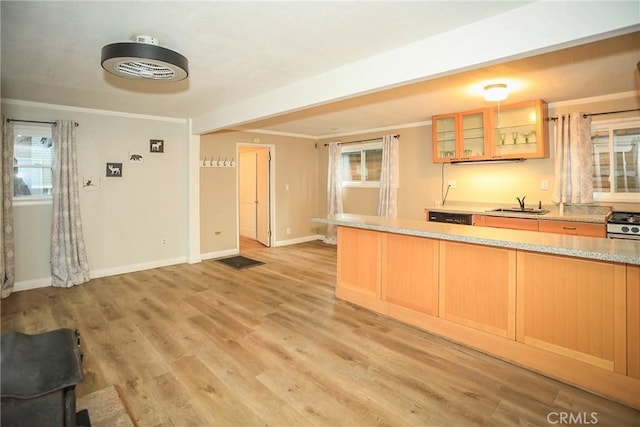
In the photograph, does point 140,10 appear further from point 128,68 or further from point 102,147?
point 102,147

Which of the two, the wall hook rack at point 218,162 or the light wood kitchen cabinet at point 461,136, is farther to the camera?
the wall hook rack at point 218,162

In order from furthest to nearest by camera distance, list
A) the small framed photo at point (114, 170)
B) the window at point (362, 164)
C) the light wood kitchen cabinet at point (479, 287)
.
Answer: the window at point (362, 164)
the small framed photo at point (114, 170)
the light wood kitchen cabinet at point (479, 287)

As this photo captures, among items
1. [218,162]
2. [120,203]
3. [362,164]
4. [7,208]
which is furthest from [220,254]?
[362,164]


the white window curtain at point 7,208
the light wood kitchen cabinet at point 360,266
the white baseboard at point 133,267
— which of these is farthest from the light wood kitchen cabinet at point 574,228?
the white window curtain at point 7,208

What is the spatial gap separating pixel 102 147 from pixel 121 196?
73 centimetres

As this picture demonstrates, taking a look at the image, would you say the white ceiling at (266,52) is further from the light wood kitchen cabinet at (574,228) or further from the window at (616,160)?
the light wood kitchen cabinet at (574,228)

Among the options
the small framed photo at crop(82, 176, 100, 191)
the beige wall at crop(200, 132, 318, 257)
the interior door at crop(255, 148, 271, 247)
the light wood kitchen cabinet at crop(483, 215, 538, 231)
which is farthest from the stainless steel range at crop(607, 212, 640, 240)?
the small framed photo at crop(82, 176, 100, 191)

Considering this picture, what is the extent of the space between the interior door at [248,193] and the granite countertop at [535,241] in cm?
477

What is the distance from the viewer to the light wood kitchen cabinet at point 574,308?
6.86 ft

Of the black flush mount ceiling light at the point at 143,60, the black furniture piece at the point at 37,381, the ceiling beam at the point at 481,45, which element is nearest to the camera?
the black furniture piece at the point at 37,381

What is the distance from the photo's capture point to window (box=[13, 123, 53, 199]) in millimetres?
4156

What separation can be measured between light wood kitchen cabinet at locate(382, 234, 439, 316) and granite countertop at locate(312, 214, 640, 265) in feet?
0.58


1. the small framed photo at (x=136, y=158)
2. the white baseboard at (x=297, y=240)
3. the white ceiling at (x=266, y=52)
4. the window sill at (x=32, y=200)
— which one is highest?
the white ceiling at (x=266, y=52)

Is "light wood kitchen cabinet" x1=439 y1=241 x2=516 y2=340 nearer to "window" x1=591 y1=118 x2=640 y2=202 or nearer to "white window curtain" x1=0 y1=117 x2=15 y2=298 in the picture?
"window" x1=591 y1=118 x2=640 y2=202
